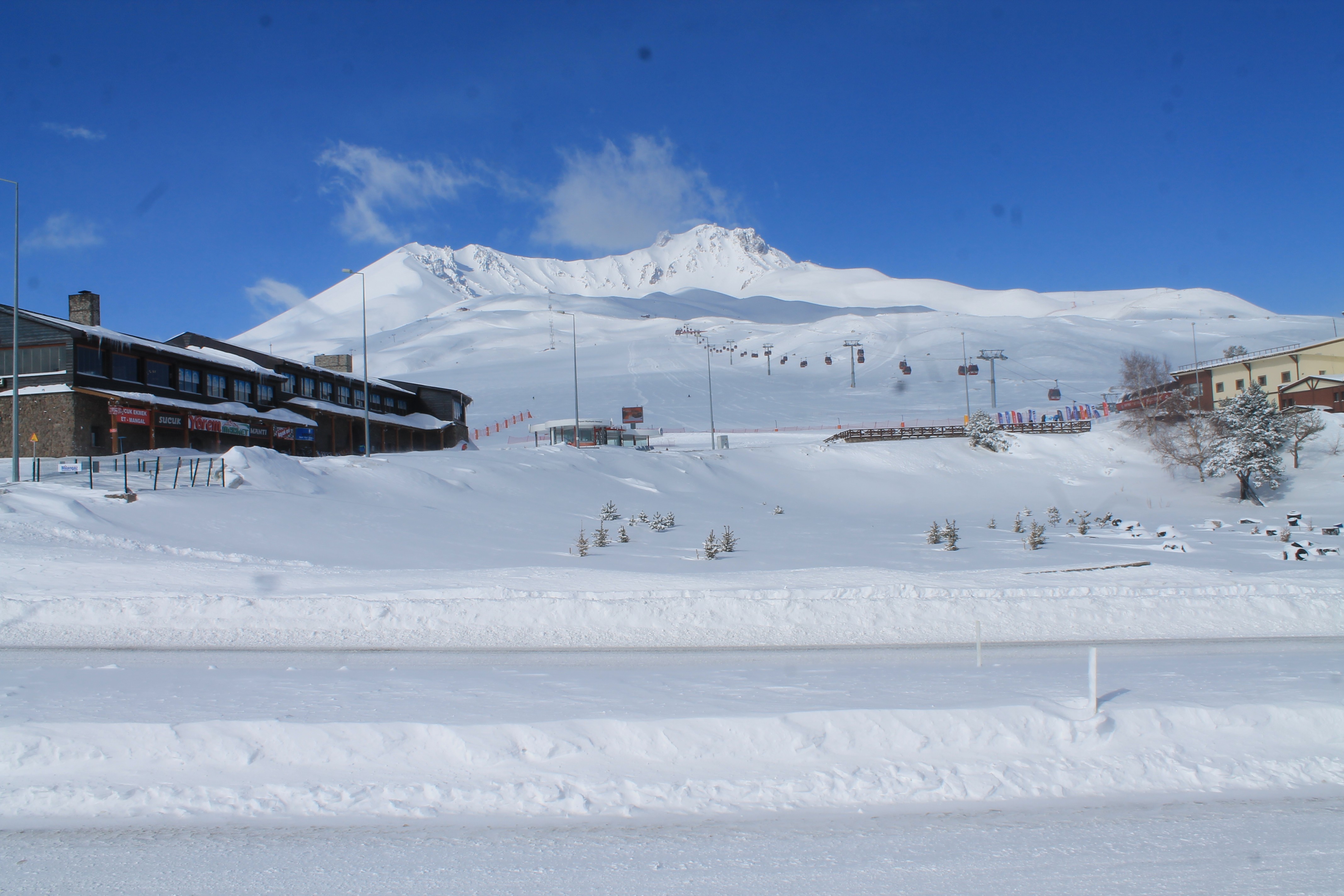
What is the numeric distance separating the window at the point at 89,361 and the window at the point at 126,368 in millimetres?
700

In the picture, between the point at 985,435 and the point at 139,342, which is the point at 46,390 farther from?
the point at 985,435

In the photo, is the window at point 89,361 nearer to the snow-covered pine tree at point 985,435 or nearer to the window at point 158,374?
the window at point 158,374

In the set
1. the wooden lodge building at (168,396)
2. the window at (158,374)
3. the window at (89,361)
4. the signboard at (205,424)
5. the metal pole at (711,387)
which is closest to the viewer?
the wooden lodge building at (168,396)

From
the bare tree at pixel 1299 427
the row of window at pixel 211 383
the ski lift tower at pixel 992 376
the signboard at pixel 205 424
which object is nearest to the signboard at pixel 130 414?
the row of window at pixel 211 383

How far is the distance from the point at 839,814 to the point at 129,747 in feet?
18.2

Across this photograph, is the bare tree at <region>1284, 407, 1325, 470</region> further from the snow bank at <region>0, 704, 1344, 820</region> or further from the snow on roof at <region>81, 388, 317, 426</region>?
the snow on roof at <region>81, 388, 317, 426</region>

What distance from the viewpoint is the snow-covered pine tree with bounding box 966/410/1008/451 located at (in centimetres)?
5281

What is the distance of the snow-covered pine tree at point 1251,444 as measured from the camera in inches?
1519

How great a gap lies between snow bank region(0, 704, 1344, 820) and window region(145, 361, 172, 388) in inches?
1501

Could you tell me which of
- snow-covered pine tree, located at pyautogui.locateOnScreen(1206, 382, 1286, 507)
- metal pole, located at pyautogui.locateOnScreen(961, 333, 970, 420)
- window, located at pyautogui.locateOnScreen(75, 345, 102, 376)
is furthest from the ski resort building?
window, located at pyautogui.locateOnScreen(75, 345, 102, 376)

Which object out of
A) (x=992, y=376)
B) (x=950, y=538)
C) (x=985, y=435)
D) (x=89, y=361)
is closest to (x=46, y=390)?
(x=89, y=361)

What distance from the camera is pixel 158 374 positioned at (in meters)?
38.8

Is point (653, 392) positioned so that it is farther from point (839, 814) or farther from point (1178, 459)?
point (839, 814)

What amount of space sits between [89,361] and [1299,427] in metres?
61.0
